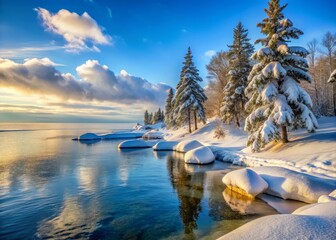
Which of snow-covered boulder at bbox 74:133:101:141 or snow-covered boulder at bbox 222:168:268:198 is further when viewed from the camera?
snow-covered boulder at bbox 74:133:101:141

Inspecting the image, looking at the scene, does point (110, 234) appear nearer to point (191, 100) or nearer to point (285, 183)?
point (285, 183)

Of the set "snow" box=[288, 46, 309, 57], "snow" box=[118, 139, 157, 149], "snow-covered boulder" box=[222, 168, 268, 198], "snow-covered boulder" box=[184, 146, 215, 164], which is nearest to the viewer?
"snow-covered boulder" box=[222, 168, 268, 198]

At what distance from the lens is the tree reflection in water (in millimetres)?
7037

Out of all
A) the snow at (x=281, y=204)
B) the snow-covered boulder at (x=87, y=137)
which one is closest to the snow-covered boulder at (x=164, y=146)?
the snow at (x=281, y=204)

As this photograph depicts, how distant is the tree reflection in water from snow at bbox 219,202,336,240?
2378 mm

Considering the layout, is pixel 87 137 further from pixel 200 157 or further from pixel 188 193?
pixel 188 193

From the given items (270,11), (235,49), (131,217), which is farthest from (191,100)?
(131,217)

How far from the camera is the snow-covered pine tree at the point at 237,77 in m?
28.2

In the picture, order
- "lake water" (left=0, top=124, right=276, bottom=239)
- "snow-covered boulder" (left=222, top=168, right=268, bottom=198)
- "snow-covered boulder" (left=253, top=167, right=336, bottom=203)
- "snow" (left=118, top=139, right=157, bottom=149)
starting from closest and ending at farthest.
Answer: "lake water" (left=0, top=124, right=276, bottom=239), "snow-covered boulder" (left=253, top=167, right=336, bottom=203), "snow-covered boulder" (left=222, top=168, right=268, bottom=198), "snow" (left=118, top=139, right=157, bottom=149)

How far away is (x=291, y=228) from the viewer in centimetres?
403

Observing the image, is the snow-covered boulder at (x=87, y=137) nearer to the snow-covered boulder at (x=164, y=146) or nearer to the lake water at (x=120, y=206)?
the snow-covered boulder at (x=164, y=146)

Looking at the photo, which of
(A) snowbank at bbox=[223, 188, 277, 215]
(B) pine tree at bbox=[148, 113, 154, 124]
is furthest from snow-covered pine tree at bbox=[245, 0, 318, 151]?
(B) pine tree at bbox=[148, 113, 154, 124]

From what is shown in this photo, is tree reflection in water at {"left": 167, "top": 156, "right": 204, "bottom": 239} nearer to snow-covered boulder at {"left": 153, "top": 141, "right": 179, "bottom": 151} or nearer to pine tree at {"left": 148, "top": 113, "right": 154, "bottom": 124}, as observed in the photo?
snow-covered boulder at {"left": 153, "top": 141, "right": 179, "bottom": 151}

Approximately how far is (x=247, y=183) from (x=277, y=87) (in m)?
9.19
